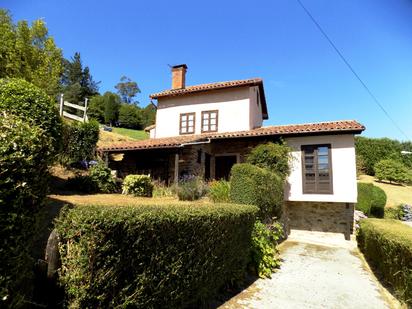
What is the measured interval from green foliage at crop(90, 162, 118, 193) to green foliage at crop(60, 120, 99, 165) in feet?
7.67

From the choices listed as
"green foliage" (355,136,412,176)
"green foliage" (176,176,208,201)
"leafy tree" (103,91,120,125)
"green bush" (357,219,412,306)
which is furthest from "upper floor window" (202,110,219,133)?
"leafy tree" (103,91,120,125)

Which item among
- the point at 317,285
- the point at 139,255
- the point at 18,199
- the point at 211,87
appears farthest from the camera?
the point at 211,87

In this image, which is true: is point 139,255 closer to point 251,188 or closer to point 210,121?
point 251,188

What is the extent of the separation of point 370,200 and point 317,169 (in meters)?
8.00

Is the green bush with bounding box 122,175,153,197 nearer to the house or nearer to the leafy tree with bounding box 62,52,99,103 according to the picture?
the house

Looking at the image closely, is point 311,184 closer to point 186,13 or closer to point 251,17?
point 251,17

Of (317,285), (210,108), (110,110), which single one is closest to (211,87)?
(210,108)

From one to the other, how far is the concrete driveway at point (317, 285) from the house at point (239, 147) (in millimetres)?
3225

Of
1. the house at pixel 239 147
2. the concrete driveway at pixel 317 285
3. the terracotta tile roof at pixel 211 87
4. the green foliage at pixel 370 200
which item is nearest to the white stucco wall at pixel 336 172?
the house at pixel 239 147

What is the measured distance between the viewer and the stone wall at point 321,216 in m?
13.1

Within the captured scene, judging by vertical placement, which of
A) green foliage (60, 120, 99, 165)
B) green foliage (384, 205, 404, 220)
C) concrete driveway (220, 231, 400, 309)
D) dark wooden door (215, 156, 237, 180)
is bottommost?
concrete driveway (220, 231, 400, 309)

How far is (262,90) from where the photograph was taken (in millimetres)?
19047

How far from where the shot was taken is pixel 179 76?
19109 millimetres

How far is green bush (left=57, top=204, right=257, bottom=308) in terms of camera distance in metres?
2.69
